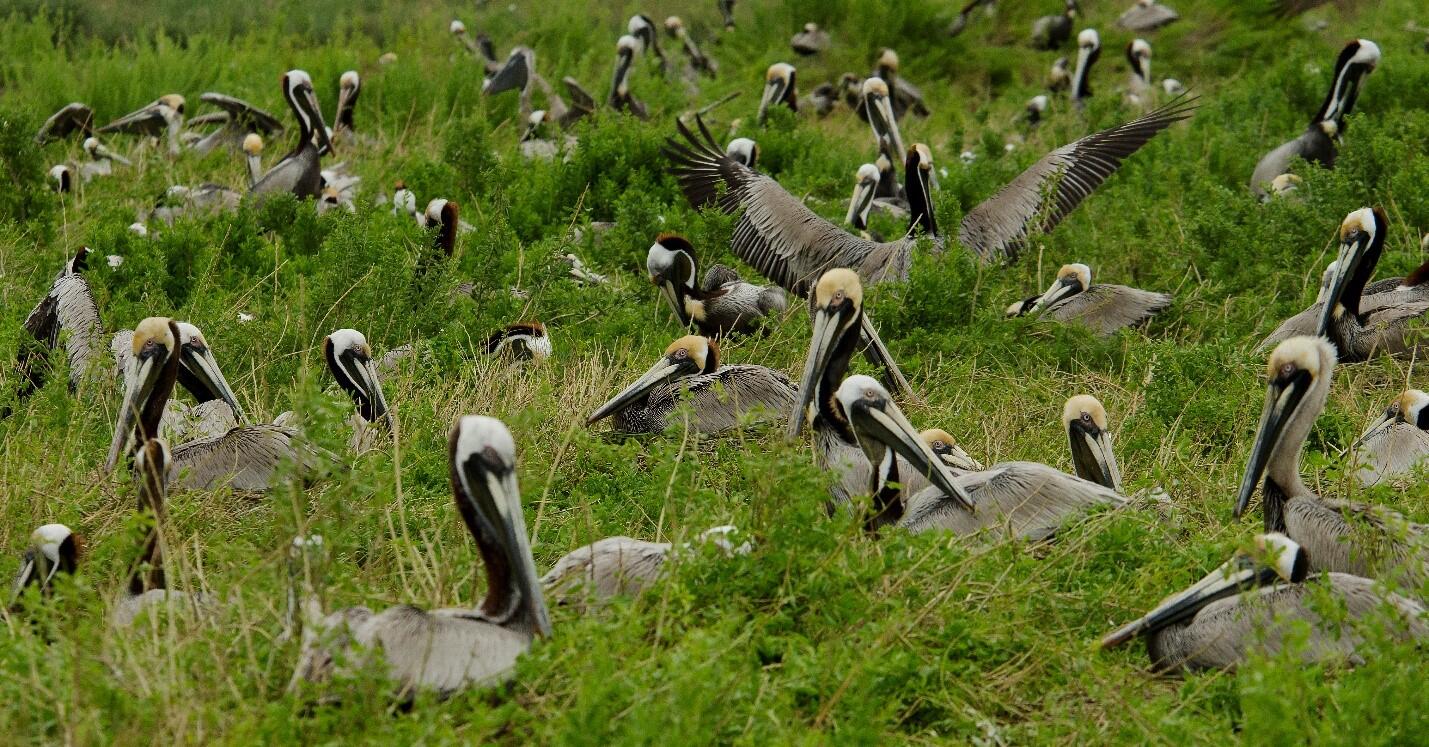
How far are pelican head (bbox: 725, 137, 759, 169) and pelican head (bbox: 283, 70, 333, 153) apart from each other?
8.75 feet

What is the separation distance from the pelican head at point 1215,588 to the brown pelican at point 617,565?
100cm

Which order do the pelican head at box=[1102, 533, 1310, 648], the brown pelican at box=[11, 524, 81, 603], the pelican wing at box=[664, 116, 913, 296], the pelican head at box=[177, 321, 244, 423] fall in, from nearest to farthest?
the pelican head at box=[1102, 533, 1310, 648] < the brown pelican at box=[11, 524, 81, 603] < the pelican head at box=[177, 321, 244, 423] < the pelican wing at box=[664, 116, 913, 296]

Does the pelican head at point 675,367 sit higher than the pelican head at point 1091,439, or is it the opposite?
the pelican head at point 1091,439

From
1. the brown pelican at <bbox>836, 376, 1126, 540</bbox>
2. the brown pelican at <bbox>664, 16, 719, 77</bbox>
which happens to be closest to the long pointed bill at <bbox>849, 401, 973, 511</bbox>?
the brown pelican at <bbox>836, 376, 1126, 540</bbox>

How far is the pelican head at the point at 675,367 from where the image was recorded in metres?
6.33

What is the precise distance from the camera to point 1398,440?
5.60 m

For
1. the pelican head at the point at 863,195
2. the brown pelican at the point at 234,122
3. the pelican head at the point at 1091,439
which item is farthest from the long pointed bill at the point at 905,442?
the brown pelican at the point at 234,122

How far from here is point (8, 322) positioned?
259 inches

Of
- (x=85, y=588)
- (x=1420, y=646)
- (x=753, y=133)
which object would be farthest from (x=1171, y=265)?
(x=85, y=588)

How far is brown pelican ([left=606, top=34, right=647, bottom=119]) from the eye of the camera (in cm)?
1221

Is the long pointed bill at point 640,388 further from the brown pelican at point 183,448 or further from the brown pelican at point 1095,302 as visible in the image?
the brown pelican at point 1095,302

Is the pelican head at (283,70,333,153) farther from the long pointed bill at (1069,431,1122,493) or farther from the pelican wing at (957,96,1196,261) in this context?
the long pointed bill at (1069,431,1122,493)

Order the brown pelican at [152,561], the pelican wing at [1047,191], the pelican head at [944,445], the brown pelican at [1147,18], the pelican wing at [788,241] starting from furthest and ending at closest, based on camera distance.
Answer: the brown pelican at [1147,18]
the pelican wing at [1047,191]
the pelican wing at [788,241]
the pelican head at [944,445]
the brown pelican at [152,561]

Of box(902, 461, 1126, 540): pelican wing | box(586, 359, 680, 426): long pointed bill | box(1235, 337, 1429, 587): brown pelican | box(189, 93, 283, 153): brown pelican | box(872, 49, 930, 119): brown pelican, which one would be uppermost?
box(1235, 337, 1429, 587): brown pelican
